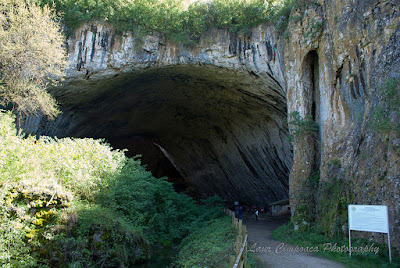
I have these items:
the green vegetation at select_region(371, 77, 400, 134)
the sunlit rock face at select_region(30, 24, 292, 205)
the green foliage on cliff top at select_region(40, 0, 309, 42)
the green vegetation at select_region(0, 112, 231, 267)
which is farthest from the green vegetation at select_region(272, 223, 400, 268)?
the green foliage on cliff top at select_region(40, 0, 309, 42)

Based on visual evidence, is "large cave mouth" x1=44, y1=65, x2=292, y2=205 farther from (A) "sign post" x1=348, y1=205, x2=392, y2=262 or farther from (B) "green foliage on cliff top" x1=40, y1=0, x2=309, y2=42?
(A) "sign post" x1=348, y1=205, x2=392, y2=262

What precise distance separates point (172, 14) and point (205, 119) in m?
9.47

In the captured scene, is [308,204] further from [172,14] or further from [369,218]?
[172,14]

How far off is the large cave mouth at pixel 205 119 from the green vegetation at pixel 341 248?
8.38m

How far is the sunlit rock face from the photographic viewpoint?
16.7 metres

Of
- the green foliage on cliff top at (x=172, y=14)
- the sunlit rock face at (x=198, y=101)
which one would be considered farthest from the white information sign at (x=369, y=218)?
the green foliage on cliff top at (x=172, y=14)

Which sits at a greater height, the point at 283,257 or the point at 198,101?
the point at 198,101

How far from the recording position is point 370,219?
302 inches

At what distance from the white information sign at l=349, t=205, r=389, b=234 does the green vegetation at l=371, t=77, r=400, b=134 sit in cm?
251

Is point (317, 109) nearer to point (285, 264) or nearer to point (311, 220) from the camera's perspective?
point (311, 220)

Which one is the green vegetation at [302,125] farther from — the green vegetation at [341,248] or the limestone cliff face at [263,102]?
the green vegetation at [341,248]

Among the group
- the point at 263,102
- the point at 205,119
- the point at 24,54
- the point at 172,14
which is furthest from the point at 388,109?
the point at 205,119

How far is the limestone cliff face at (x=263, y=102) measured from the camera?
985cm

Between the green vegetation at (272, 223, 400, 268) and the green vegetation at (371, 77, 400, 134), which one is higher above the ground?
Result: the green vegetation at (371, 77, 400, 134)
